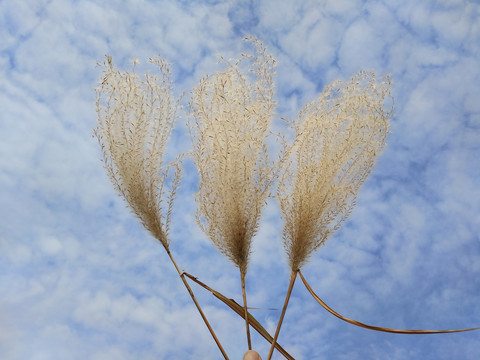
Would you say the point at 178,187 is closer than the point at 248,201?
No

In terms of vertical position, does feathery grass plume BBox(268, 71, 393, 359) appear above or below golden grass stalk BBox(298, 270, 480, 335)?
above

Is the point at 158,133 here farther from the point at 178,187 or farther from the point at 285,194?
the point at 285,194

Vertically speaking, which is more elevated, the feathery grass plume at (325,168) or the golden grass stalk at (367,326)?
the feathery grass plume at (325,168)

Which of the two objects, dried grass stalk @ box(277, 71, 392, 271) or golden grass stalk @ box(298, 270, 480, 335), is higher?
dried grass stalk @ box(277, 71, 392, 271)

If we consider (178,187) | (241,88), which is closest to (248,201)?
(178,187)

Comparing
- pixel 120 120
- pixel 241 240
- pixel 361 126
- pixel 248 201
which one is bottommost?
pixel 241 240

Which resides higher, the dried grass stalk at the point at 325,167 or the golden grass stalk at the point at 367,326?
the dried grass stalk at the point at 325,167
